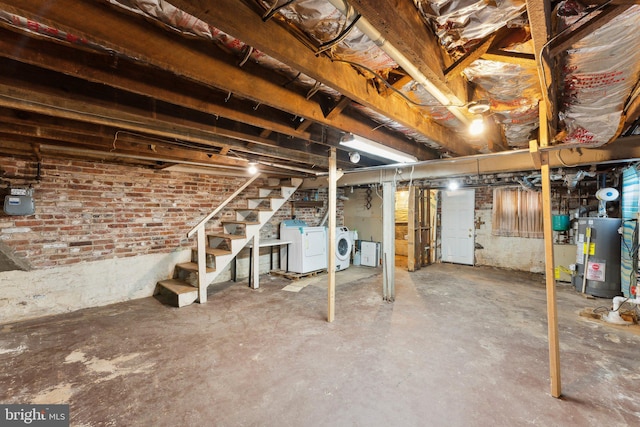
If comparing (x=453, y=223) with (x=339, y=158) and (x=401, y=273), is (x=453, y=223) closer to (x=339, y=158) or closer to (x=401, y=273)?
(x=401, y=273)

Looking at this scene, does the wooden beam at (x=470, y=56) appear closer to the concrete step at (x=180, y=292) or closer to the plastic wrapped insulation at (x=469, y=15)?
the plastic wrapped insulation at (x=469, y=15)

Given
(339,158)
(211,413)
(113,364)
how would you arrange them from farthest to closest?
(339,158) → (113,364) → (211,413)

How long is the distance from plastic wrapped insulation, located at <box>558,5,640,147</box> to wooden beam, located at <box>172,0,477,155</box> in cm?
93

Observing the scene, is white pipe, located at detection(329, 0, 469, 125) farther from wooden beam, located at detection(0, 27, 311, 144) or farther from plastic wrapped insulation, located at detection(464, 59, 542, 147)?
wooden beam, located at detection(0, 27, 311, 144)

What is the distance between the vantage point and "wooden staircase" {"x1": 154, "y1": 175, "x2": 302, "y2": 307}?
3.84 metres

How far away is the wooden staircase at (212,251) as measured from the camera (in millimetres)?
3842

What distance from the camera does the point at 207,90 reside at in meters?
1.88

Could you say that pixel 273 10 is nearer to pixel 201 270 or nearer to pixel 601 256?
pixel 201 270

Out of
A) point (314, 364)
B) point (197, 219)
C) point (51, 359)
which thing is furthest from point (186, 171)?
point (314, 364)

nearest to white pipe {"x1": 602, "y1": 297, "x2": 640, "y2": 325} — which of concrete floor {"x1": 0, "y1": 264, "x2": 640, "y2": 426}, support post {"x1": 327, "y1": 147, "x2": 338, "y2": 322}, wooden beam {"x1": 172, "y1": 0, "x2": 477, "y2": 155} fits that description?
concrete floor {"x1": 0, "y1": 264, "x2": 640, "y2": 426}

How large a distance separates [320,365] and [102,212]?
3.55 m

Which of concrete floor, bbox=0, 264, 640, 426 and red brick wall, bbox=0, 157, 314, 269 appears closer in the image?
concrete floor, bbox=0, 264, 640, 426

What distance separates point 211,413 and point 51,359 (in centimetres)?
175

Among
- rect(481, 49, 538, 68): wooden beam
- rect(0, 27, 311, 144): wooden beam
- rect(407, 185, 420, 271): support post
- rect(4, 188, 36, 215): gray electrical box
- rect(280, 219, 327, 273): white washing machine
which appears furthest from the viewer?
rect(407, 185, 420, 271): support post
